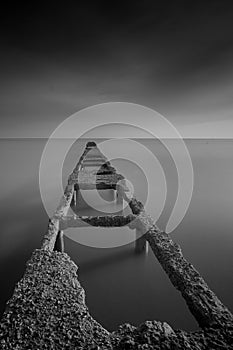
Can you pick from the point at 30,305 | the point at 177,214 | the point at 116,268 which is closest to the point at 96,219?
the point at 116,268

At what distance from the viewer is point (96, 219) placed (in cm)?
302

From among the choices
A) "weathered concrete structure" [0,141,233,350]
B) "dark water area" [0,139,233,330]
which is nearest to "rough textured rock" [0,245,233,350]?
"weathered concrete structure" [0,141,233,350]

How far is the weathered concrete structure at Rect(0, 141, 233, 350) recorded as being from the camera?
116 cm

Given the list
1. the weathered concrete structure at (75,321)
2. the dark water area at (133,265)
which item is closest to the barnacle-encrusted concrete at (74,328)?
the weathered concrete structure at (75,321)

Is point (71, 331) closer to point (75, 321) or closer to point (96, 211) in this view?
Answer: point (75, 321)

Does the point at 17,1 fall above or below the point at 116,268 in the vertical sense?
above

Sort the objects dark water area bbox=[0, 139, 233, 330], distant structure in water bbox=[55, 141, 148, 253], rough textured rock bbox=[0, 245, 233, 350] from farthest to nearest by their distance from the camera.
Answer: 1. distant structure in water bbox=[55, 141, 148, 253]
2. dark water area bbox=[0, 139, 233, 330]
3. rough textured rock bbox=[0, 245, 233, 350]

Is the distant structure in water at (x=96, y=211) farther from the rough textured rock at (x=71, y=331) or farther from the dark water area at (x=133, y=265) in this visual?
the rough textured rock at (x=71, y=331)

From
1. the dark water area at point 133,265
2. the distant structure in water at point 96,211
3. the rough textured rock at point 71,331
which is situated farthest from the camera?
the distant structure in water at point 96,211

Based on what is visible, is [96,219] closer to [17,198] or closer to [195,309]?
[195,309]

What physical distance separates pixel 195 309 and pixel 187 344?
34 cm

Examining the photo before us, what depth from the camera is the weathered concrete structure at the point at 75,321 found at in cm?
116

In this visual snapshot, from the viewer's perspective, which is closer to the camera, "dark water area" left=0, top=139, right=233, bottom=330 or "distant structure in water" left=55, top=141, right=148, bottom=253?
"dark water area" left=0, top=139, right=233, bottom=330

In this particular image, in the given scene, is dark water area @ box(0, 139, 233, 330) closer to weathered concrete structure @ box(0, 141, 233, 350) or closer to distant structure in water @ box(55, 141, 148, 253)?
distant structure in water @ box(55, 141, 148, 253)
